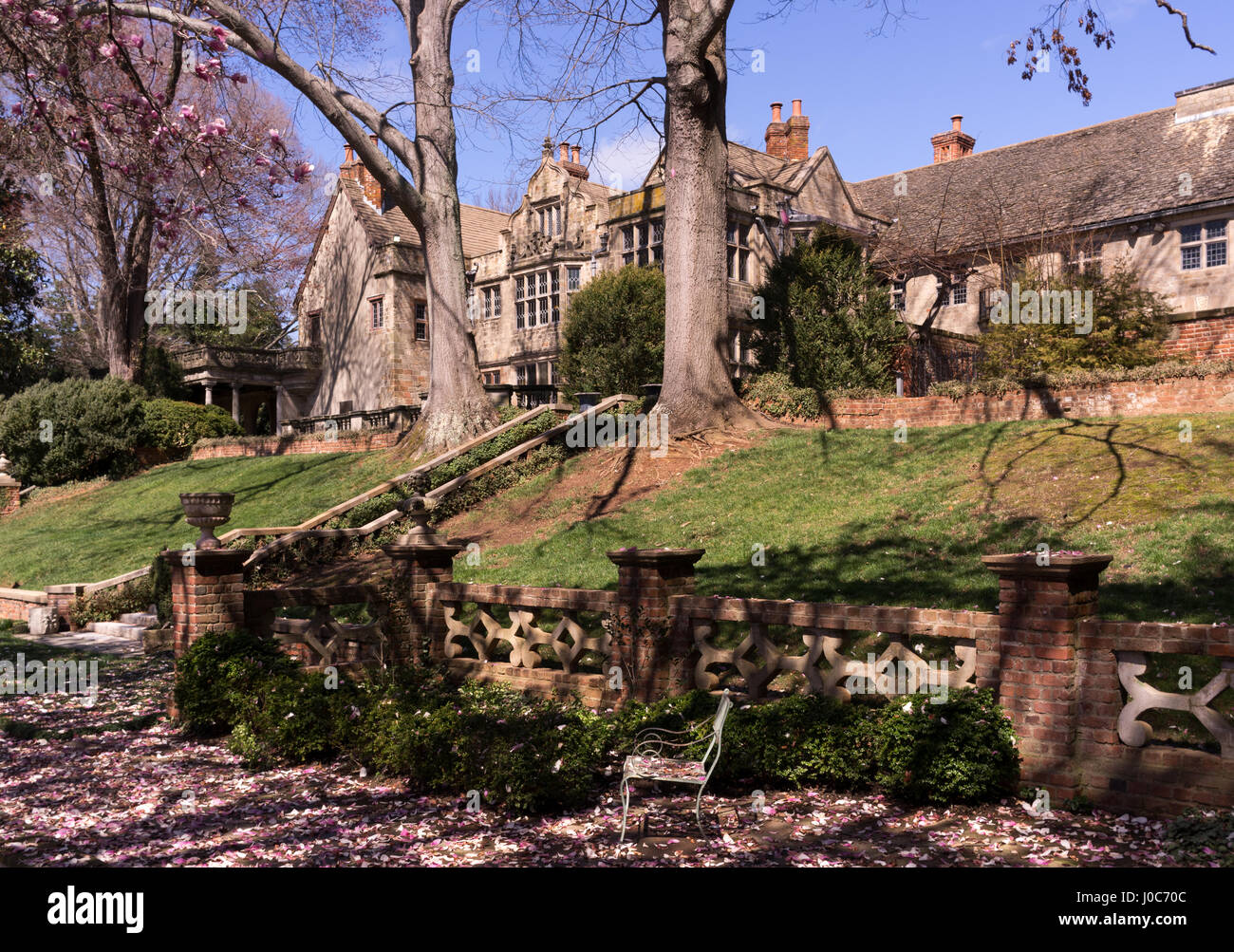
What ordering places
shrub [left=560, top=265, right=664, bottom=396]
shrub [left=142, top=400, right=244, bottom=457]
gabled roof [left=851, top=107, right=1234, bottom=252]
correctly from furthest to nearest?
1. shrub [left=142, top=400, right=244, bottom=457]
2. gabled roof [left=851, top=107, right=1234, bottom=252]
3. shrub [left=560, top=265, right=664, bottom=396]

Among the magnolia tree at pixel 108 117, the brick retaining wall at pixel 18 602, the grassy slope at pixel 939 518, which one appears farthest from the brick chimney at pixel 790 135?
the brick retaining wall at pixel 18 602

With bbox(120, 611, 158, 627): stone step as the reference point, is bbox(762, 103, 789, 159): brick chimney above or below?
above

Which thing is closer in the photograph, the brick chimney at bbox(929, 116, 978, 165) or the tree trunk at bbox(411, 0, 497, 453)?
the tree trunk at bbox(411, 0, 497, 453)

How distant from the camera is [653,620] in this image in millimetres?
8484

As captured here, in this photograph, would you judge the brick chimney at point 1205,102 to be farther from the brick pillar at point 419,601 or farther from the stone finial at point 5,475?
the stone finial at point 5,475

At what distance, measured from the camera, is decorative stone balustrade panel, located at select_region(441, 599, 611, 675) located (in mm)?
9188

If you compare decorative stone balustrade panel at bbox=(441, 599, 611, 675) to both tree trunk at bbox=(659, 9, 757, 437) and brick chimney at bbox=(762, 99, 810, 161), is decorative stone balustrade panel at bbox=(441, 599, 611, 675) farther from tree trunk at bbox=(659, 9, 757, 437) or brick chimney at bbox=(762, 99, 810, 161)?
brick chimney at bbox=(762, 99, 810, 161)

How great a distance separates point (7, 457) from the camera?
102 ft

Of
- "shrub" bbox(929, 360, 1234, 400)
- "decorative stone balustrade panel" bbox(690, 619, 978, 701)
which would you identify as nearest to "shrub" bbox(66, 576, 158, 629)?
"decorative stone balustrade panel" bbox(690, 619, 978, 701)

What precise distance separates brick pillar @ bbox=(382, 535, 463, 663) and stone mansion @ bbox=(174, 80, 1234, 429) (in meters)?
10.5

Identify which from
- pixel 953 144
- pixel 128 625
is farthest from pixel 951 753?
pixel 953 144

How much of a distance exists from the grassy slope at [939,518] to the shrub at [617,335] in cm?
872
